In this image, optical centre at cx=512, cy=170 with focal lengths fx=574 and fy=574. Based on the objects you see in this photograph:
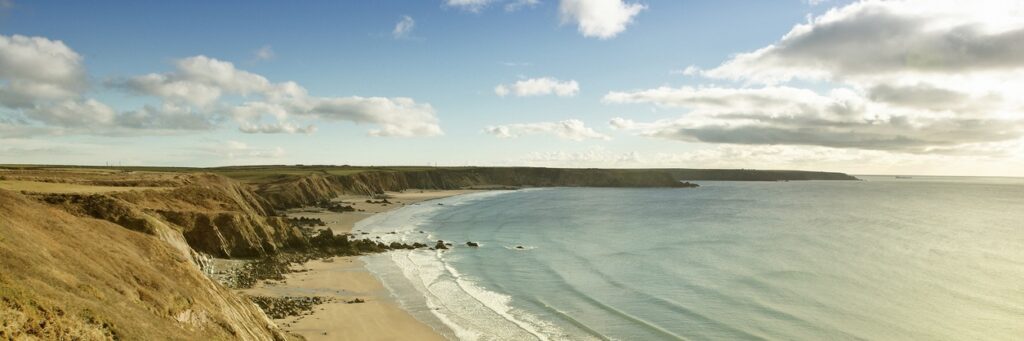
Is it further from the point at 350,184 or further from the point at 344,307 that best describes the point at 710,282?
the point at 350,184

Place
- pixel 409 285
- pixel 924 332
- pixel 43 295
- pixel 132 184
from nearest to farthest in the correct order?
pixel 43 295 → pixel 924 332 → pixel 409 285 → pixel 132 184

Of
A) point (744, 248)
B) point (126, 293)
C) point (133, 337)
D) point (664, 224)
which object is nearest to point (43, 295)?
point (133, 337)

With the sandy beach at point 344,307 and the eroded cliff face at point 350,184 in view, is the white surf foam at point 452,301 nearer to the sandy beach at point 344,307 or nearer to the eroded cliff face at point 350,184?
the sandy beach at point 344,307

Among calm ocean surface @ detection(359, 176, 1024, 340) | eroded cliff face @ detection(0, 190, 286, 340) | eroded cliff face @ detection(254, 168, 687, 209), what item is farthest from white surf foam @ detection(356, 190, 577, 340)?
eroded cliff face @ detection(254, 168, 687, 209)

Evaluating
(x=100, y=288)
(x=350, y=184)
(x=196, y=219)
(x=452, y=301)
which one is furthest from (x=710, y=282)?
(x=350, y=184)

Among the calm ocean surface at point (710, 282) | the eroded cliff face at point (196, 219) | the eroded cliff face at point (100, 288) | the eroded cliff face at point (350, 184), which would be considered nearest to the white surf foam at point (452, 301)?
the calm ocean surface at point (710, 282)

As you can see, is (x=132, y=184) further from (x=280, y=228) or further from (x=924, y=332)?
(x=924, y=332)

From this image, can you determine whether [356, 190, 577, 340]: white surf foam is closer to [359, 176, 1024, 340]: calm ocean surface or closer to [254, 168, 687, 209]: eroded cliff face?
[359, 176, 1024, 340]: calm ocean surface
